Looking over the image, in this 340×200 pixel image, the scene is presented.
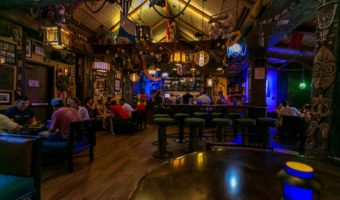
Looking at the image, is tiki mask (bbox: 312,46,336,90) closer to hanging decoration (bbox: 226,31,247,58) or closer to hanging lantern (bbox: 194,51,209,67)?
hanging decoration (bbox: 226,31,247,58)

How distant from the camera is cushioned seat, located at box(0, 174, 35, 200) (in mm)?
1675

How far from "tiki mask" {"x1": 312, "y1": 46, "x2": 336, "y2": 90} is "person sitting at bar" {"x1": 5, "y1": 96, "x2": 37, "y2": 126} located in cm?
437

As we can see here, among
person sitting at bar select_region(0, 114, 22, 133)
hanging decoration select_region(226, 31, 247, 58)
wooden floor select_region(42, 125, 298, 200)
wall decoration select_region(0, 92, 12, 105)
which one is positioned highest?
hanging decoration select_region(226, 31, 247, 58)

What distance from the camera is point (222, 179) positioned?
1046mm

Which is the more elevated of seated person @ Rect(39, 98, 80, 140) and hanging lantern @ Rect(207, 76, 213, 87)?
hanging lantern @ Rect(207, 76, 213, 87)

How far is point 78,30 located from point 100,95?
2890mm

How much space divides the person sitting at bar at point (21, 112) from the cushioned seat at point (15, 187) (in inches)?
82.1

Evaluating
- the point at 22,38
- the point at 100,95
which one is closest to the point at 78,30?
the point at 22,38

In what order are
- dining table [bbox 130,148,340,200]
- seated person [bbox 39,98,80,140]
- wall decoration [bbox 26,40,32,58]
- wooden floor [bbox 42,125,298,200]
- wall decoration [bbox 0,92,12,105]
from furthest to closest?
wall decoration [bbox 26,40,32,58], wall decoration [bbox 0,92,12,105], seated person [bbox 39,98,80,140], wooden floor [bbox 42,125,298,200], dining table [bbox 130,148,340,200]

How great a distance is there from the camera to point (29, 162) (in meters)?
1.97

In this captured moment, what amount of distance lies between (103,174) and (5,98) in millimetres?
3094

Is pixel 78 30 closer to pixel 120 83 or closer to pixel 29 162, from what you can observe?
pixel 120 83

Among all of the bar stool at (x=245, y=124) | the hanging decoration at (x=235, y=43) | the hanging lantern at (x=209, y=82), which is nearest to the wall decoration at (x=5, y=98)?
the hanging decoration at (x=235, y=43)

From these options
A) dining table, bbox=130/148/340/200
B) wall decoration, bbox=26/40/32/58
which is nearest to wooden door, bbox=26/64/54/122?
wall decoration, bbox=26/40/32/58
